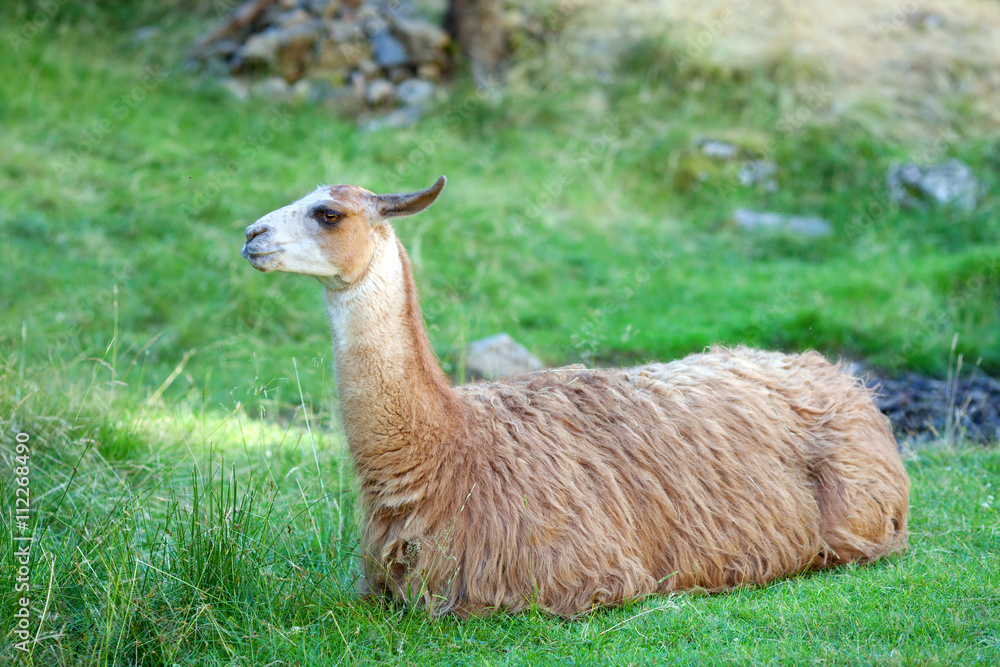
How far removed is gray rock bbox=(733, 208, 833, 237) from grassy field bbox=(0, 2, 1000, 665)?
19 centimetres

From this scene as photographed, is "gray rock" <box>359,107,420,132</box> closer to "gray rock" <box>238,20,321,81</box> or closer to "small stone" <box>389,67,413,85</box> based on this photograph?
"small stone" <box>389,67,413,85</box>

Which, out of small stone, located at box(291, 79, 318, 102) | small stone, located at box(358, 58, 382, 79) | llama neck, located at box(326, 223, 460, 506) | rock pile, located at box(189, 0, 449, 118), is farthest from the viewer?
small stone, located at box(358, 58, 382, 79)

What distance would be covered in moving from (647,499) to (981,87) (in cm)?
1129

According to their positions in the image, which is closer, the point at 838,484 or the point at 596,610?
the point at 596,610

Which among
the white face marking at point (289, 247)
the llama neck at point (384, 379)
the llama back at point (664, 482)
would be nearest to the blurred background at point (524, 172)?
the llama back at point (664, 482)

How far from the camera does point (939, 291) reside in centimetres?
891

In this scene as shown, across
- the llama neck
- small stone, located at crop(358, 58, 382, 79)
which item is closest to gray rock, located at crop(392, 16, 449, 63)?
small stone, located at crop(358, 58, 382, 79)

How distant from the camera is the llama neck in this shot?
379 centimetres

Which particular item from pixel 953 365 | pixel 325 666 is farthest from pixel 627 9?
→ pixel 325 666

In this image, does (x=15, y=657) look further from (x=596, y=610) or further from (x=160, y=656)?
(x=596, y=610)

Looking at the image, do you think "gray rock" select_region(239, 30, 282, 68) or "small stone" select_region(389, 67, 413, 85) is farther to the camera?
"small stone" select_region(389, 67, 413, 85)

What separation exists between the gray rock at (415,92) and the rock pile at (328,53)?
0.04 ft

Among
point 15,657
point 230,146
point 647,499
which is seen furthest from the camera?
point 230,146

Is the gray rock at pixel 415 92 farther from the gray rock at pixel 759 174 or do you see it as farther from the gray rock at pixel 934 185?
the gray rock at pixel 934 185
